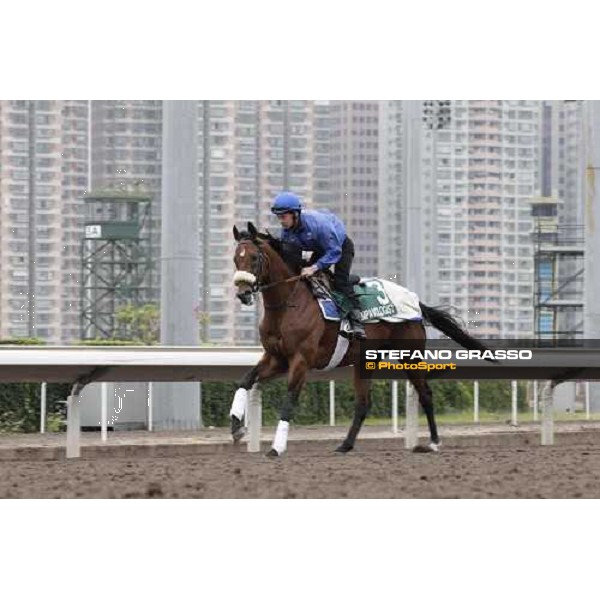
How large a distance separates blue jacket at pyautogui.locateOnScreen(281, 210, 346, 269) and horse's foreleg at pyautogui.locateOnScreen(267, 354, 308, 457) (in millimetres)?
695

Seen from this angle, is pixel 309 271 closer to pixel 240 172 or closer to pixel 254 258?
pixel 254 258

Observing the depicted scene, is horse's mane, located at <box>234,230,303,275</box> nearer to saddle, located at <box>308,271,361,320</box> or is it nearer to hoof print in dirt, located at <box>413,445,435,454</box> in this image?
saddle, located at <box>308,271,361,320</box>

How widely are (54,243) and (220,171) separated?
24.8 ft

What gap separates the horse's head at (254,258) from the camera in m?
11.7

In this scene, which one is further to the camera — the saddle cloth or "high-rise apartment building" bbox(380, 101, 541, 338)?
"high-rise apartment building" bbox(380, 101, 541, 338)

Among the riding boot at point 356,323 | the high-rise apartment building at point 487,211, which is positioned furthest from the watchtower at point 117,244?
the riding boot at point 356,323

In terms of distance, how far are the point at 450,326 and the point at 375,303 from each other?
1175mm

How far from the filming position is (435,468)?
39.3 ft

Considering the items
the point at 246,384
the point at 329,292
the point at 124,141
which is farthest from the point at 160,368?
the point at 124,141

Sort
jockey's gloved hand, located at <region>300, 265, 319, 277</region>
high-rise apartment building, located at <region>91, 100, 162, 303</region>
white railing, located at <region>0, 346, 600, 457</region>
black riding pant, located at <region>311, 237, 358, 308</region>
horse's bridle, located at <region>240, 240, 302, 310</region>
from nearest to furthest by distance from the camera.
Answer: horse's bridle, located at <region>240, 240, 302, 310</region> < jockey's gloved hand, located at <region>300, 265, 319, 277</region> < black riding pant, located at <region>311, 237, 358, 308</region> < white railing, located at <region>0, 346, 600, 457</region> < high-rise apartment building, located at <region>91, 100, 162, 303</region>

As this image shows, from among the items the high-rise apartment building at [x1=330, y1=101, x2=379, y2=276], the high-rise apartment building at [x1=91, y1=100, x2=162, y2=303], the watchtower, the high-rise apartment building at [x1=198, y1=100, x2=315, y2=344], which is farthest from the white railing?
the high-rise apartment building at [x1=330, y1=101, x2=379, y2=276]

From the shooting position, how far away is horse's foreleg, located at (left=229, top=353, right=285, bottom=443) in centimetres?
1196

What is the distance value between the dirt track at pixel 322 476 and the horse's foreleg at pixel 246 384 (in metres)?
0.24

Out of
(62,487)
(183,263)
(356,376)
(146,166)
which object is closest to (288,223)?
(356,376)
